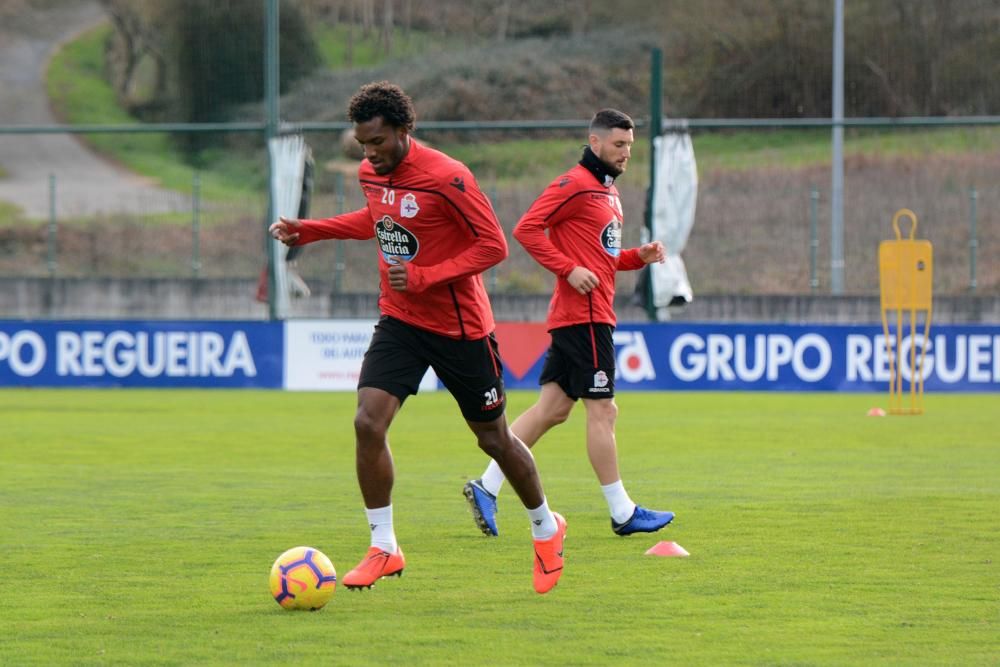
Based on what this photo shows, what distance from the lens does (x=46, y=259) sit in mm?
27016

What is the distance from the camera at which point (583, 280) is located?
322 inches

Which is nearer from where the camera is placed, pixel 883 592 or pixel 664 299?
pixel 883 592

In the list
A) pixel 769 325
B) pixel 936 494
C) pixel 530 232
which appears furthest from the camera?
pixel 769 325

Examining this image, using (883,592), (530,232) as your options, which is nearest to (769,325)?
(530,232)

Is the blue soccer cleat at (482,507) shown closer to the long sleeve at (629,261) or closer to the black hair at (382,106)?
the long sleeve at (629,261)

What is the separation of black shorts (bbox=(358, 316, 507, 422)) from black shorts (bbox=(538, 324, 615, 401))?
1727 millimetres

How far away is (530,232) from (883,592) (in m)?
2.85

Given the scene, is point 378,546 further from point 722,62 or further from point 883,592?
point 722,62

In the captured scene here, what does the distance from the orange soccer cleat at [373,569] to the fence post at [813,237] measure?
17.7m

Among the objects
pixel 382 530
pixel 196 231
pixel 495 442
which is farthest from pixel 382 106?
pixel 196 231

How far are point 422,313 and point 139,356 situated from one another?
14664 millimetres

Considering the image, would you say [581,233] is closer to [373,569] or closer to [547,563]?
[547,563]

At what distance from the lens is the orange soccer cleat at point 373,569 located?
6.74 meters

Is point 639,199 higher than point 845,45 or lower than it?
lower
